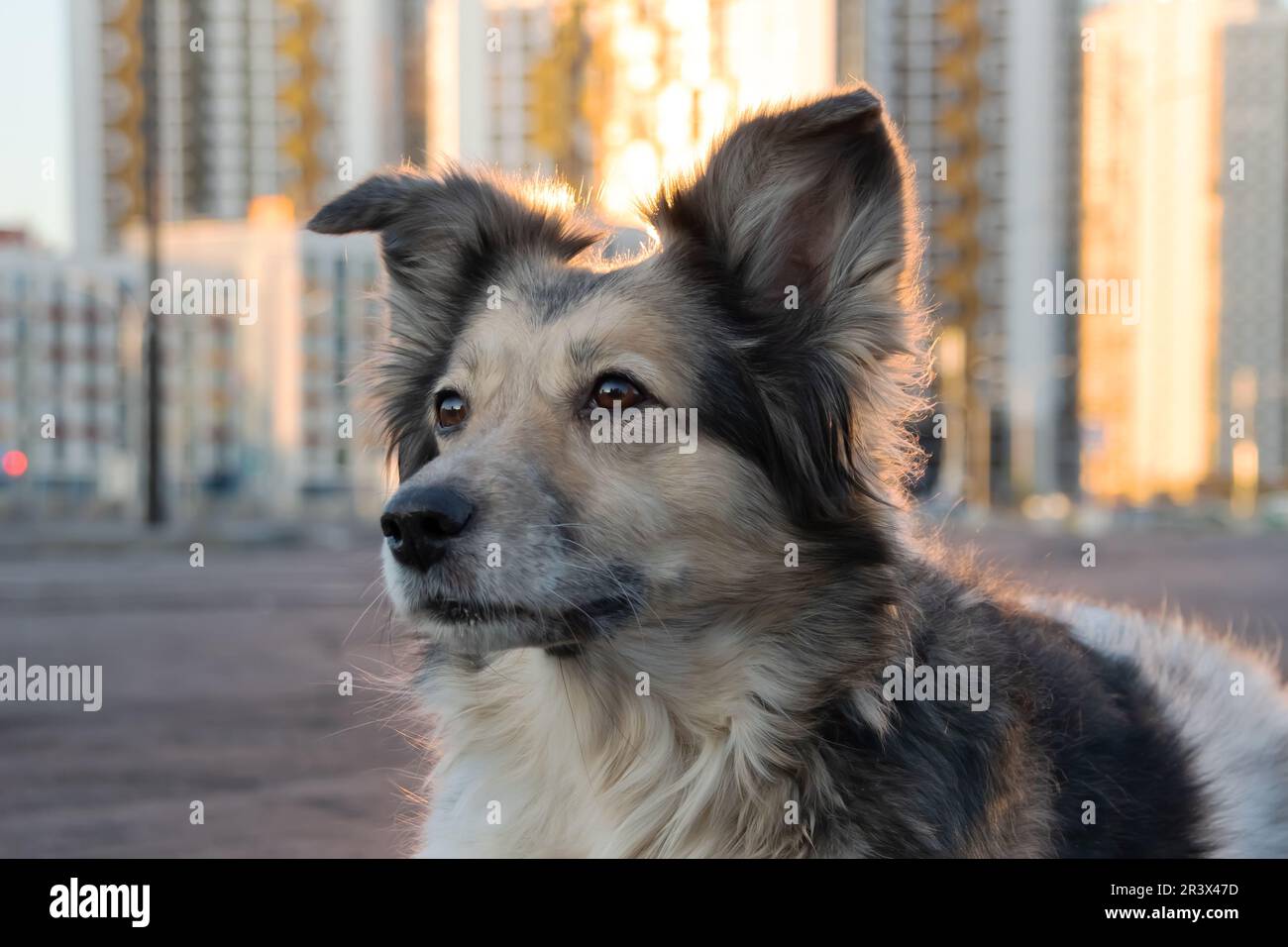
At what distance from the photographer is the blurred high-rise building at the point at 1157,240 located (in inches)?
4454

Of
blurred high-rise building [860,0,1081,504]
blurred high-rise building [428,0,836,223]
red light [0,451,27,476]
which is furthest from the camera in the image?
blurred high-rise building [860,0,1081,504]

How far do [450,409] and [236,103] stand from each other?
102 m

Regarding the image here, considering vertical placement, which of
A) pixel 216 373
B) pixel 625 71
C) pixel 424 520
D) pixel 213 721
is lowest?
pixel 213 721

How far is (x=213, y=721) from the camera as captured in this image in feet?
30.8

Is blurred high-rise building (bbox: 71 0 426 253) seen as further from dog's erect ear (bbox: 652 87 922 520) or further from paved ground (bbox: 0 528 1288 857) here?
dog's erect ear (bbox: 652 87 922 520)

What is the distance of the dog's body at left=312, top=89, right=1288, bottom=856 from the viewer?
4012 millimetres

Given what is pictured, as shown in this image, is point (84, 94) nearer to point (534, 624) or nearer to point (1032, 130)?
point (1032, 130)

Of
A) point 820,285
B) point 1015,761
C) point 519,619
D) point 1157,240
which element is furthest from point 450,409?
point 1157,240

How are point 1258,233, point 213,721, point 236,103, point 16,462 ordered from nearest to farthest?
point 213,721
point 16,462
point 236,103
point 1258,233

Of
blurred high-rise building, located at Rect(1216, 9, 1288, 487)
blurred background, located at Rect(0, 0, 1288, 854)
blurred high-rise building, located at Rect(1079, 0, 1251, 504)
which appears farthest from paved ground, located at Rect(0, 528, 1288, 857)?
blurred high-rise building, located at Rect(1216, 9, 1288, 487)

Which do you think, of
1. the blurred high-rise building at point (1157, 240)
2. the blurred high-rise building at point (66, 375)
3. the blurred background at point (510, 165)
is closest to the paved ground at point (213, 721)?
the blurred background at point (510, 165)

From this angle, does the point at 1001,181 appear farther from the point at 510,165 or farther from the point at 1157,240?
the point at 510,165

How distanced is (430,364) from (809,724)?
1923 mm

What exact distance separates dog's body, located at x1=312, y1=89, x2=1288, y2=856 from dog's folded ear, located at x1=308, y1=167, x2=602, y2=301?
0.28m
